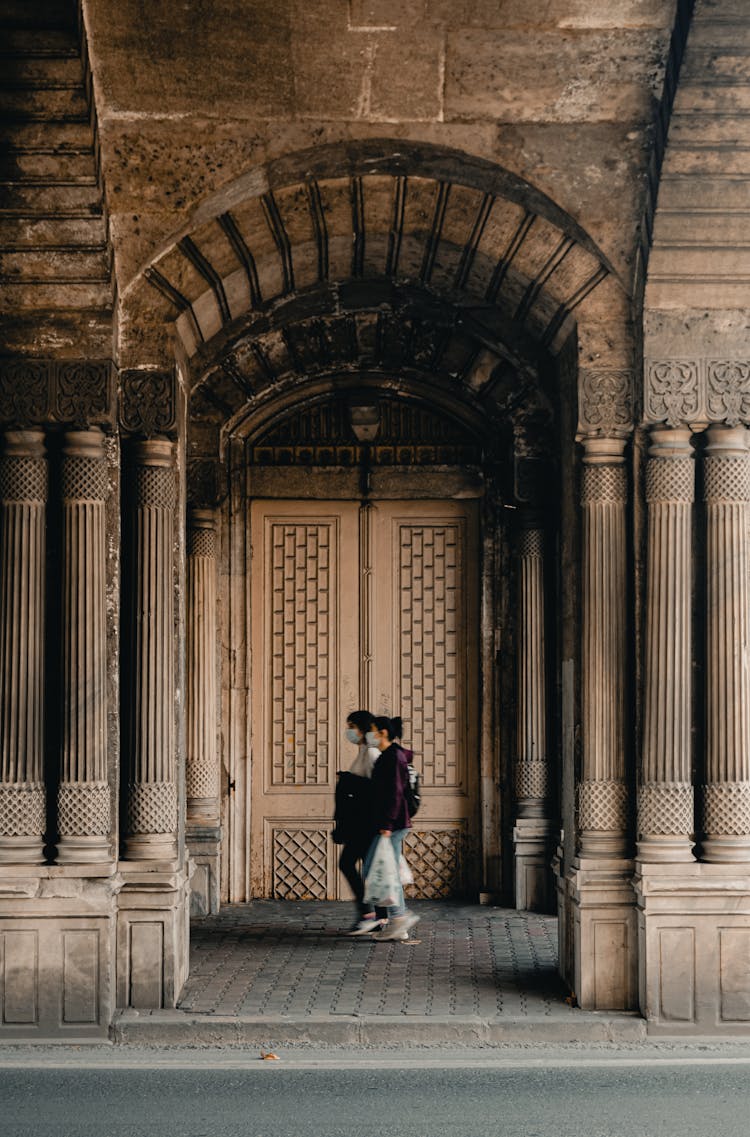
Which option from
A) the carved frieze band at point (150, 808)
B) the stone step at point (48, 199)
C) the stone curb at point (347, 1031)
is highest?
the stone step at point (48, 199)

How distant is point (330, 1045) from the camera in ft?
27.9

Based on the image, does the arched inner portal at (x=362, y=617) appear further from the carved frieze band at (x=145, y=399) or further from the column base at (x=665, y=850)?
the column base at (x=665, y=850)

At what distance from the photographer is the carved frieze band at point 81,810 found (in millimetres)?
8852

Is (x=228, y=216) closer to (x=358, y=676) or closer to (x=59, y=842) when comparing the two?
(x=59, y=842)

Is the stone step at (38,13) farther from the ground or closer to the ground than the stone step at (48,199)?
farther from the ground

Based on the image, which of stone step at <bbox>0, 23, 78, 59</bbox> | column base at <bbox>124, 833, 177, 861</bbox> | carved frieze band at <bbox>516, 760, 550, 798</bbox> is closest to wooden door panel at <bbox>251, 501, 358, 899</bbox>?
carved frieze band at <bbox>516, 760, 550, 798</bbox>

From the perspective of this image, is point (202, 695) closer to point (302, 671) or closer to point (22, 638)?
point (302, 671)

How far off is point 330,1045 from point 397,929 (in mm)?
2849

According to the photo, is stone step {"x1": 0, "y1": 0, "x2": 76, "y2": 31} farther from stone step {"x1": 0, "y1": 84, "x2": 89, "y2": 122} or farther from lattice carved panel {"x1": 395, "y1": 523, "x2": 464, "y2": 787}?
lattice carved panel {"x1": 395, "y1": 523, "x2": 464, "y2": 787}

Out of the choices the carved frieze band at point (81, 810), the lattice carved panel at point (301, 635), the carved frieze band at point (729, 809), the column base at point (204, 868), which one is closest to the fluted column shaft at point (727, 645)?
the carved frieze band at point (729, 809)

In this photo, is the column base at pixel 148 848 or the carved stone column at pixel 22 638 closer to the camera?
the carved stone column at pixel 22 638

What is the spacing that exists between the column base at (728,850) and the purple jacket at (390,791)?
2.99 metres

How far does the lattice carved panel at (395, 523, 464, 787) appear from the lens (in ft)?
45.1

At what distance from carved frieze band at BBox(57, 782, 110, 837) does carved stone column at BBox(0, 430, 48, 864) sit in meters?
0.13
